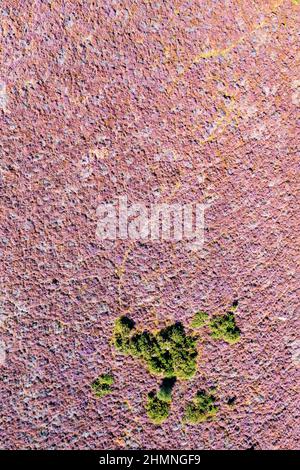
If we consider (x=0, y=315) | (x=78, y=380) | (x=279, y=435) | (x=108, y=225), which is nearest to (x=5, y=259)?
(x=0, y=315)

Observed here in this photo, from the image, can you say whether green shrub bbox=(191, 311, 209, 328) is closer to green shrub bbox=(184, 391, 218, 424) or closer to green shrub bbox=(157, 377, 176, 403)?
green shrub bbox=(157, 377, 176, 403)

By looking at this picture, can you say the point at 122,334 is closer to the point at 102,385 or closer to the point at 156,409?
the point at 102,385

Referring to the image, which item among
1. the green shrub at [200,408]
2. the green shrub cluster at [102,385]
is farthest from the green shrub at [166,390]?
the green shrub cluster at [102,385]

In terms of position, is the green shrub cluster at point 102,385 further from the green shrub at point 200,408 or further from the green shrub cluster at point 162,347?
the green shrub at point 200,408

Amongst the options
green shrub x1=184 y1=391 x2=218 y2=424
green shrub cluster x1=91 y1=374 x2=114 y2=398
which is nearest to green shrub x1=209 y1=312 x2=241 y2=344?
green shrub x1=184 y1=391 x2=218 y2=424

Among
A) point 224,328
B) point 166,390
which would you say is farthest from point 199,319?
point 166,390

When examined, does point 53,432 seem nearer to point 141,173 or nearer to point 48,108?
point 141,173
